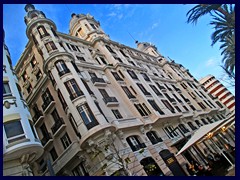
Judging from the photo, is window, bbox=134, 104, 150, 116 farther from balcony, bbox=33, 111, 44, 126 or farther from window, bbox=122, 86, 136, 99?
balcony, bbox=33, 111, 44, 126

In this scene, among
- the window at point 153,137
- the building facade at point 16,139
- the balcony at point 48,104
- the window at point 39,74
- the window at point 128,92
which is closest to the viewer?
the building facade at point 16,139

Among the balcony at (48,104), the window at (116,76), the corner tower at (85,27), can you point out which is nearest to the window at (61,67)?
the balcony at (48,104)

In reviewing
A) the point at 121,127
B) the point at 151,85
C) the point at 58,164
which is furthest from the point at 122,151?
the point at 151,85

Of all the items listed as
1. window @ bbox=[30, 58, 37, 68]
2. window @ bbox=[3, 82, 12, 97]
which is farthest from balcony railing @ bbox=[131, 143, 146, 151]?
window @ bbox=[30, 58, 37, 68]

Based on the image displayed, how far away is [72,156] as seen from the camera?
845 inches

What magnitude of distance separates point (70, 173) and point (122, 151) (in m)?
5.85

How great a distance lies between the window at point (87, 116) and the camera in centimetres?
2105

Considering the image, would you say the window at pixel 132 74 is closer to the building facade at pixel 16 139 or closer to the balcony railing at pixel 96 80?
the balcony railing at pixel 96 80

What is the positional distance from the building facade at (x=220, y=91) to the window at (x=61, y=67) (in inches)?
2068

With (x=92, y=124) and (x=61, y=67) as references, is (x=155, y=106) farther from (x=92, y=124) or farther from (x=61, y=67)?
(x=61, y=67)

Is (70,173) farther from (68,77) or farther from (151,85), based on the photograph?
(151,85)

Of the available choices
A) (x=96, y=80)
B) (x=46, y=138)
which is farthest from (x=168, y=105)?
(x=46, y=138)

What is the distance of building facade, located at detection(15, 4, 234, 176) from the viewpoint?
2098cm

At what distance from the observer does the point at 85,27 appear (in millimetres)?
37781
